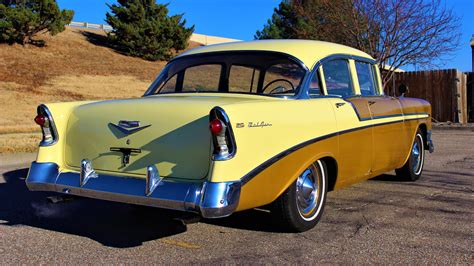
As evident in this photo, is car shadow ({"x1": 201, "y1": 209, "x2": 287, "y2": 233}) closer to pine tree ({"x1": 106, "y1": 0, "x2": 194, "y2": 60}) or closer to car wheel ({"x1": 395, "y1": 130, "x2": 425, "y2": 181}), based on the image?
car wheel ({"x1": 395, "y1": 130, "x2": 425, "y2": 181})

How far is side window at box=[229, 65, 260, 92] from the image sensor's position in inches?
199

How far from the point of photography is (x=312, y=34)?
21.7m

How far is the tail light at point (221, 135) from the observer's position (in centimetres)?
360

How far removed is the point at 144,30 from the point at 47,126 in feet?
114

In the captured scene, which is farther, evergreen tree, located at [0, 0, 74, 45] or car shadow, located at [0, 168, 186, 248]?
evergreen tree, located at [0, 0, 74, 45]

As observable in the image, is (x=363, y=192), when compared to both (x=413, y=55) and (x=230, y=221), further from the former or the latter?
(x=413, y=55)

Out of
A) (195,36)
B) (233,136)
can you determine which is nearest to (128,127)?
(233,136)

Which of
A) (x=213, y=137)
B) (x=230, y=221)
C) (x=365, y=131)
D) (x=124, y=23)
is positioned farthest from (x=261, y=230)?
(x=124, y=23)

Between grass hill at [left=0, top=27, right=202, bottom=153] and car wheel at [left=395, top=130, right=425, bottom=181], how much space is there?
1211cm

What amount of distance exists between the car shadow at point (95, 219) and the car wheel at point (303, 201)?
0.87 meters

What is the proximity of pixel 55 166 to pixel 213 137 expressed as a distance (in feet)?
5.51

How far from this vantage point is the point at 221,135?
11.9 ft

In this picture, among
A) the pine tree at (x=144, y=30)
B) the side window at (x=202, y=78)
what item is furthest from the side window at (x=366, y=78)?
the pine tree at (x=144, y=30)

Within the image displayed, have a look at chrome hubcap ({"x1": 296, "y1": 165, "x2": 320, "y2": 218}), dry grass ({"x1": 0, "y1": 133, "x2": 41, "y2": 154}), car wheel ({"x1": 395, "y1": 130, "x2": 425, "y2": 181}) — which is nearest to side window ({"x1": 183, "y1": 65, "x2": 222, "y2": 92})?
chrome hubcap ({"x1": 296, "y1": 165, "x2": 320, "y2": 218})
